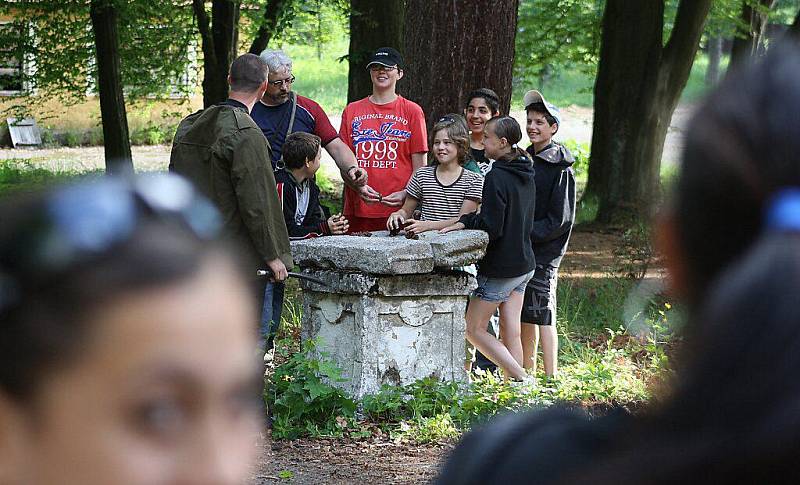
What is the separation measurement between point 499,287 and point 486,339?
36 centimetres

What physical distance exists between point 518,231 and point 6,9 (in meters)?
11.3

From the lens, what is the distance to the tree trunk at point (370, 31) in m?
13.1

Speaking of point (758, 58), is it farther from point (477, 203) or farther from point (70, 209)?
point (477, 203)

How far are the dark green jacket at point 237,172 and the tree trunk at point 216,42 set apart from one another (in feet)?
34.9

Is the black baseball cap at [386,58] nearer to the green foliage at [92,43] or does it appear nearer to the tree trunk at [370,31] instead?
the tree trunk at [370,31]

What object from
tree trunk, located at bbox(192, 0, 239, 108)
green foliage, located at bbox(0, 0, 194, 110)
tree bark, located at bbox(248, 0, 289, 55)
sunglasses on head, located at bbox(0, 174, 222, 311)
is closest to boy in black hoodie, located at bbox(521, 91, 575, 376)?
sunglasses on head, located at bbox(0, 174, 222, 311)

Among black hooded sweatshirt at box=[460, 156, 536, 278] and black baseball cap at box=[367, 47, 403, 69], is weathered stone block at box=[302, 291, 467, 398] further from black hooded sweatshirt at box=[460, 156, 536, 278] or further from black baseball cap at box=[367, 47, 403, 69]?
black baseball cap at box=[367, 47, 403, 69]

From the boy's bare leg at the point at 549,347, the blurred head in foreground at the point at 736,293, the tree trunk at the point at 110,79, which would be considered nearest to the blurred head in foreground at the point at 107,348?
the blurred head in foreground at the point at 736,293

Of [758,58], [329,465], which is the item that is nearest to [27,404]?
[758,58]

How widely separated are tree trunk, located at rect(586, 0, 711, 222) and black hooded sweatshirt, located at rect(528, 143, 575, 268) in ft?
26.3

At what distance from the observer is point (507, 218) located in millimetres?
6793

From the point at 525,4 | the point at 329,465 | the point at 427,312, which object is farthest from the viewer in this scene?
the point at 525,4

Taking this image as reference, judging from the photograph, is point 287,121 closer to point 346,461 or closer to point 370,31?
point 346,461

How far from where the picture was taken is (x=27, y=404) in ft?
3.33
